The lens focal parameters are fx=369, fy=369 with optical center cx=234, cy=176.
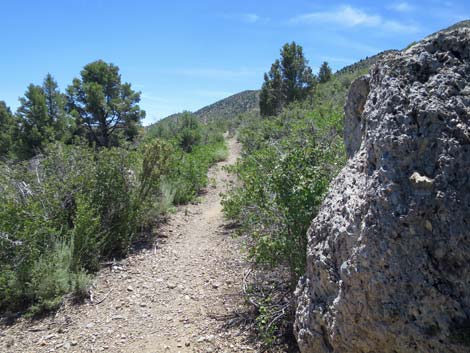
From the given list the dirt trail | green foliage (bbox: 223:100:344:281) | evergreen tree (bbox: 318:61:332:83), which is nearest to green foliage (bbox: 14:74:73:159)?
the dirt trail

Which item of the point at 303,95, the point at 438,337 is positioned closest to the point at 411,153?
the point at 438,337

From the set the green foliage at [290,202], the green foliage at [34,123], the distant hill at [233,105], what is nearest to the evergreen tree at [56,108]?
the green foliage at [34,123]

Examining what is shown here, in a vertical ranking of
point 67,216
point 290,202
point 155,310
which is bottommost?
point 155,310

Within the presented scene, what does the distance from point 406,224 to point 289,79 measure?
30647 millimetres

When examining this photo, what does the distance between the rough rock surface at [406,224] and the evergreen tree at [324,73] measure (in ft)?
119

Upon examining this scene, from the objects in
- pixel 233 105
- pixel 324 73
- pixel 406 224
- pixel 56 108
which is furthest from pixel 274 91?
pixel 233 105

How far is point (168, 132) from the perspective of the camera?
22.1m

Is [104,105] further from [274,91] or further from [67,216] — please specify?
[67,216]

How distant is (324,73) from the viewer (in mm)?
37344

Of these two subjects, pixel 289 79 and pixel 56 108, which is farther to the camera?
pixel 289 79

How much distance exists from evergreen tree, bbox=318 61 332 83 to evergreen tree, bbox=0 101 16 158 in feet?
88.8

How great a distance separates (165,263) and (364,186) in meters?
3.56

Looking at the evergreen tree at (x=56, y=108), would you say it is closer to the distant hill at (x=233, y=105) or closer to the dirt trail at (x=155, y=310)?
the dirt trail at (x=155, y=310)

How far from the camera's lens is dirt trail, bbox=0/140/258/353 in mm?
3316
